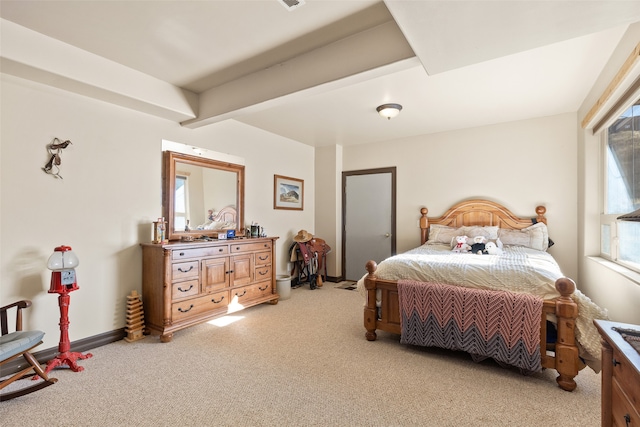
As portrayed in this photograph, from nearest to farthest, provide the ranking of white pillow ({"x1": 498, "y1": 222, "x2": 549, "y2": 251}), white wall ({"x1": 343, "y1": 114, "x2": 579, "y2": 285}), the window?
the window < white pillow ({"x1": 498, "y1": 222, "x2": 549, "y2": 251}) < white wall ({"x1": 343, "y1": 114, "x2": 579, "y2": 285})

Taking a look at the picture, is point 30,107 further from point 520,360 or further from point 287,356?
point 520,360

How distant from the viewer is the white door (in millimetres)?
5273

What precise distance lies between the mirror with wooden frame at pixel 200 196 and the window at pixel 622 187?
4099 mm

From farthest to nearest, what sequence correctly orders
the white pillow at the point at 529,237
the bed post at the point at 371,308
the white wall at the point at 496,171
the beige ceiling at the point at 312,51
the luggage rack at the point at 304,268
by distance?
the luggage rack at the point at 304,268 → the white wall at the point at 496,171 → the white pillow at the point at 529,237 → the bed post at the point at 371,308 → the beige ceiling at the point at 312,51

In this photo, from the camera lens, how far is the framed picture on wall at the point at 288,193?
4.99m

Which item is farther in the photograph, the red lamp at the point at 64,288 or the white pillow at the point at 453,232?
the white pillow at the point at 453,232

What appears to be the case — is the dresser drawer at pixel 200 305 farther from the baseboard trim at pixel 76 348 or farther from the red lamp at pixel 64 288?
the red lamp at pixel 64 288

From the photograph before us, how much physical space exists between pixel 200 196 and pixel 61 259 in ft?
5.06

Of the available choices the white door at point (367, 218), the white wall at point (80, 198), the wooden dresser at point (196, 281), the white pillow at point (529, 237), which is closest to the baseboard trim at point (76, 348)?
the white wall at point (80, 198)

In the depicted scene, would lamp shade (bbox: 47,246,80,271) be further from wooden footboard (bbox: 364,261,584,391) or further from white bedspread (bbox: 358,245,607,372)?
wooden footboard (bbox: 364,261,584,391)

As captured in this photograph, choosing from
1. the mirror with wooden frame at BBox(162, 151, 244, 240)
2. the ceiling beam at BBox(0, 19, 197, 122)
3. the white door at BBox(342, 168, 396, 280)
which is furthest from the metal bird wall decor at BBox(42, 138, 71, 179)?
the white door at BBox(342, 168, 396, 280)

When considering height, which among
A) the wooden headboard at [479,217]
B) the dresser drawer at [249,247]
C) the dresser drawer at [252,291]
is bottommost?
the dresser drawer at [252,291]

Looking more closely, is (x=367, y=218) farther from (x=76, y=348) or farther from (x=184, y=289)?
(x=76, y=348)

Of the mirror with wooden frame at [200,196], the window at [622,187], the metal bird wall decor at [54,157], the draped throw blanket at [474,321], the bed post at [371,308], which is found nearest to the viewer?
the draped throw blanket at [474,321]
